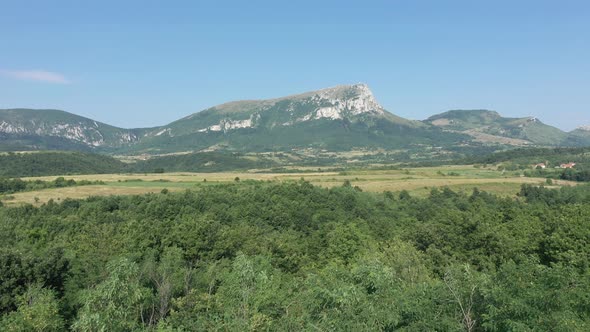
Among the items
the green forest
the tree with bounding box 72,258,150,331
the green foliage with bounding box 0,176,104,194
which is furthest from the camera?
the green foliage with bounding box 0,176,104,194

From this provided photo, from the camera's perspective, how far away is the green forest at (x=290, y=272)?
2347 centimetres

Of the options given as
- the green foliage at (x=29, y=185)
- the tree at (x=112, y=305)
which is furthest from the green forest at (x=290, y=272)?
the green foliage at (x=29, y=185)

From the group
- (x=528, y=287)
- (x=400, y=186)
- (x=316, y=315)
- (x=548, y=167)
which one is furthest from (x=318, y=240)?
(x=548, y=167)

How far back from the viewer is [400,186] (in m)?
134

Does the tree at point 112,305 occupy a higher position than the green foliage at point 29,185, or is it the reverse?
the tree at point 112,305

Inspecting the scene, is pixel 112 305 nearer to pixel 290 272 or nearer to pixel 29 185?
pixel 290 272

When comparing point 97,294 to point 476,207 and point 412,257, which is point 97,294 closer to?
point 412,257

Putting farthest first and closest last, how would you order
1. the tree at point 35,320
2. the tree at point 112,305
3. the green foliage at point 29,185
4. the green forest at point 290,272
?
the green foliage at point 29,185 < the tree at point 35,320 < the green forest at point 290,272 < the tree at point 112,305

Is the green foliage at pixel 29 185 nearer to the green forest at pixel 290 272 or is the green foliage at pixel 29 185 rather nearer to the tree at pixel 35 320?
the green forest at pixel 290 272

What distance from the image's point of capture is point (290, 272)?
176ft

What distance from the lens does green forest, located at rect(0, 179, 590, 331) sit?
23469mm

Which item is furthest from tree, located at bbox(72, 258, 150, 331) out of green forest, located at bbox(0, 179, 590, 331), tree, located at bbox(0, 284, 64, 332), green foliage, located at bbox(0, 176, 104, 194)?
green foliage, located at bbox(0, 176, 104, 194)

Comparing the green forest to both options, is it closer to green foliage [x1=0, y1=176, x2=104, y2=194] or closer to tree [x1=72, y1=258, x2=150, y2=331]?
tree [x1=72, y1=258, x2=150, y2=331]

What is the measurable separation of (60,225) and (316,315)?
→ 63581 millimetres
